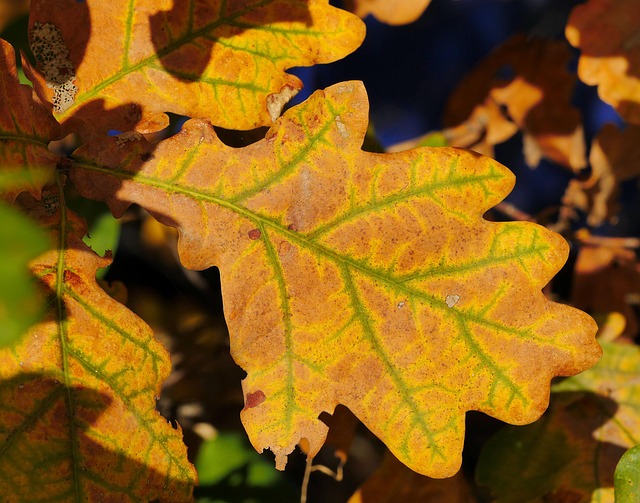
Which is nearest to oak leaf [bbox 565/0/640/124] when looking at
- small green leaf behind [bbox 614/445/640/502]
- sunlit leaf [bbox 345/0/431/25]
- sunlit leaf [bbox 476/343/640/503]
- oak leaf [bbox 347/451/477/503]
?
sunlit leaf [bbox 345/0/431/25]

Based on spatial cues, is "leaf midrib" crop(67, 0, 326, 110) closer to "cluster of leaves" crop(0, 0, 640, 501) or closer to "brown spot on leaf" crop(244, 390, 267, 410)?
"cluster of leaves" crop(0, 0, 640, 501)

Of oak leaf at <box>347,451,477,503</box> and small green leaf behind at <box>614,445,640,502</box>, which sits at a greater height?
small green leaf behind at <box>614,445,640,502</box>

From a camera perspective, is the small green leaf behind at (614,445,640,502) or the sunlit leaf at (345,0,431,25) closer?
the small green leaf behind at (614,445,640,502)

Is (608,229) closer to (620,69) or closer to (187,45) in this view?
(620,69)

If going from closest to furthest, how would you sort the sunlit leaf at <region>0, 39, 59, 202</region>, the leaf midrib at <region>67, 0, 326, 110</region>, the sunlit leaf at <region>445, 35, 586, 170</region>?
the sunlit leaf at <region>0, 39, 59, 202</region> < the leaf midrib at <region>67, 0, 326, 110</region> < the sunlit leaf at <region>445, 35, 586, 170</region>

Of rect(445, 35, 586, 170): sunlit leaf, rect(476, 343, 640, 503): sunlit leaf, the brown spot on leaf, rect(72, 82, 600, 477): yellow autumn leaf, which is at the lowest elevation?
rect(476, 343, 640, 503): sunlit leaf

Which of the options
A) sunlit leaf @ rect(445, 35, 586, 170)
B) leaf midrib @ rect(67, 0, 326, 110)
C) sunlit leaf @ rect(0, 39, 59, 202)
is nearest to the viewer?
sunlit leaf @ rect(0, 39, 59, 202)

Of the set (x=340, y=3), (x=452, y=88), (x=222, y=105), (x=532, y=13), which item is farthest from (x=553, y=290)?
(x=222, y=105)
